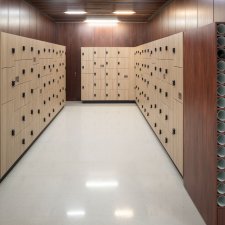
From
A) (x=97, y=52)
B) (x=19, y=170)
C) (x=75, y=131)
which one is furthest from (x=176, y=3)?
(x=97, y=52)

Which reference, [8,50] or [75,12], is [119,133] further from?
[75,12]

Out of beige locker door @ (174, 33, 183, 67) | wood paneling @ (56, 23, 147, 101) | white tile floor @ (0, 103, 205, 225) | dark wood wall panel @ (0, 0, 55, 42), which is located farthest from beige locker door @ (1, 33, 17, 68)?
wood paneling @ (56, 23, 147, 101)

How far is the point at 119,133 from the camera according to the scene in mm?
7723

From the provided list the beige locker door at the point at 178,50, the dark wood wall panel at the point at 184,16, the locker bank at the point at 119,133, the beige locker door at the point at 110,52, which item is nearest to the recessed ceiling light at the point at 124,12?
the locker bank at the point at 119,133

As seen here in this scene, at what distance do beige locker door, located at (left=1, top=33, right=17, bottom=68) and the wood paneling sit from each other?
756cm

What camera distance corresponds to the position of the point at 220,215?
2.98 m

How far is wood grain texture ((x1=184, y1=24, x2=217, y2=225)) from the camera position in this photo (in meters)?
3.07

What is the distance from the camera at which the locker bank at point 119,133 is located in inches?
134

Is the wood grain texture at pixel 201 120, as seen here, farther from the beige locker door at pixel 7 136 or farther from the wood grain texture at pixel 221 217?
the beige locker door at pixel 7 136

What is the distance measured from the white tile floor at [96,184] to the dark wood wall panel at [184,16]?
2.23m

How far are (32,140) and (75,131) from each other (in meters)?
1.55

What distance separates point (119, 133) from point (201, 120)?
4321 millimetres

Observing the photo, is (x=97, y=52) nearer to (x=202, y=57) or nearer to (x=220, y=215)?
(x=202, y=57)

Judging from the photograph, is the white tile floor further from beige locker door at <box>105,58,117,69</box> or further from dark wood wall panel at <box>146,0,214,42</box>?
beige locker door at <box>105,58,117,69</box>
